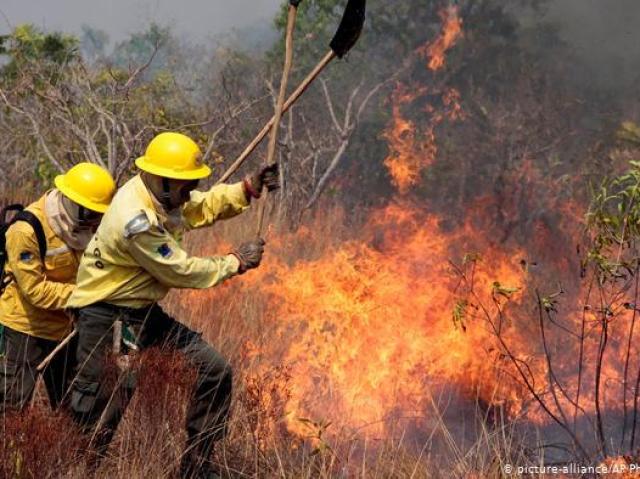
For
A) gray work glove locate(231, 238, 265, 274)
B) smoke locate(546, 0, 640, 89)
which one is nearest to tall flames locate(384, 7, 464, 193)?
smoke locate(546, 0, 640, 89)

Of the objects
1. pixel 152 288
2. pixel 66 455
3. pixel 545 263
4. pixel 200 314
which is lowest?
pixel 66 455

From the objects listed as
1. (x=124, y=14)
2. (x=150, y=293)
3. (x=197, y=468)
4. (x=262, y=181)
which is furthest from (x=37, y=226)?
(x=124, y=14)

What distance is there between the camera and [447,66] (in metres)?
12.8

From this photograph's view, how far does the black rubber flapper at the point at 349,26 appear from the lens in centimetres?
417

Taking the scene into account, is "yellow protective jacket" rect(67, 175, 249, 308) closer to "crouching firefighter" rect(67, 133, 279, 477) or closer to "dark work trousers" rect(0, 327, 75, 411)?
"crouching firefighter" rect(67, 133, 279, 477)

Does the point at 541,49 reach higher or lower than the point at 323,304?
higher

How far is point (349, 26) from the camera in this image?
4.21 m

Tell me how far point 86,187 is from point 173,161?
1.85 ft

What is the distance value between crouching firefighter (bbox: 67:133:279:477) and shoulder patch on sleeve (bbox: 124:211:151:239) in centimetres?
4

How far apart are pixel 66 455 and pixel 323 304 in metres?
3.28

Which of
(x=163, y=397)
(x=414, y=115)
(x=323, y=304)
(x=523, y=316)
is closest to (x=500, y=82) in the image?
(x=414, y=115)

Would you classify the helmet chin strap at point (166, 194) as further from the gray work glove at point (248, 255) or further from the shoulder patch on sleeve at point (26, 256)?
the shoulder patch on sleeve at point (26, 256)

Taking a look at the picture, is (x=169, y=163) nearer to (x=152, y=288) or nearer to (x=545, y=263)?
(x=152, y=288)

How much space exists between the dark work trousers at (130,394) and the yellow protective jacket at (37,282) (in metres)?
0.24
